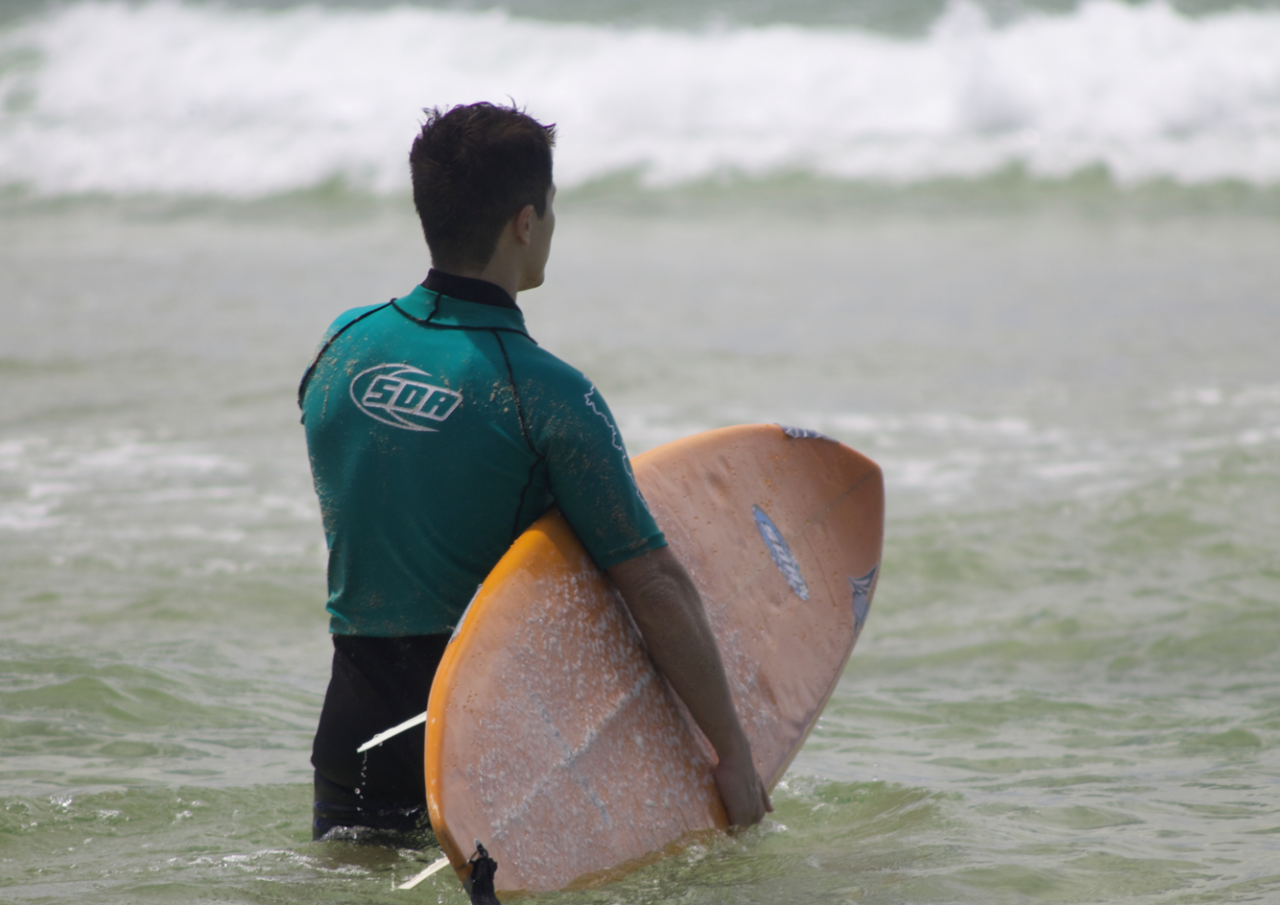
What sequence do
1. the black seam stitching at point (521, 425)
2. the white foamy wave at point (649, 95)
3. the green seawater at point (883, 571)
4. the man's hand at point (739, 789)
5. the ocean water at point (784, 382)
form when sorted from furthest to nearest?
the white foamy wave at point (649, 95)
the ocean water at point (784, 382)
the green seawater at point (883, 571)
the man's hand at point (739, 789)
the black seam stitching at point (521, 425)

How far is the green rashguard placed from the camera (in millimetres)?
2131

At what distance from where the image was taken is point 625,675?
241cm

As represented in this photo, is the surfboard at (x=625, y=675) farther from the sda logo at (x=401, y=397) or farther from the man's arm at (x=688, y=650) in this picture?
the sda logo at (x=401, y=397)

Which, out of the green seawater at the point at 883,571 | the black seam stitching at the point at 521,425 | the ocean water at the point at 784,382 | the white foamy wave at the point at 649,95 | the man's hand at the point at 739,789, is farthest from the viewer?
the white foamy wave at the point at 649,95

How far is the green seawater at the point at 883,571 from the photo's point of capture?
273cm

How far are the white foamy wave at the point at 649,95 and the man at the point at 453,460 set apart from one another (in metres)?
15.1

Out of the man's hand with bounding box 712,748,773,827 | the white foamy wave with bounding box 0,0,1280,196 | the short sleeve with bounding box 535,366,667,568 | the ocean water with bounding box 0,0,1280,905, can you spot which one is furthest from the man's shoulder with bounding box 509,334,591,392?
the white foamy wave with bounding box 0,0,1280,196

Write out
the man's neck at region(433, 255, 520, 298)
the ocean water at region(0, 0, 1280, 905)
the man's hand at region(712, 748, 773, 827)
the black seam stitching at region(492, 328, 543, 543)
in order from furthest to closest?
1. the ocean water at region(0, 0, 1280, 905)
2. the man's hand at region(712, 748, 773, 827)
3. the man's neck at region(433, 255, 520, 298)
4. the black seam stitching at region(492, 328, 543, 543)

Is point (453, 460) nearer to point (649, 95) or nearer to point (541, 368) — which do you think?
point (541, 368)

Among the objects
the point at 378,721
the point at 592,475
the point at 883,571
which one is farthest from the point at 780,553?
the point at 883,571

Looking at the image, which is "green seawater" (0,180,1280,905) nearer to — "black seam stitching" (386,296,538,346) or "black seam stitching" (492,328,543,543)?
"black seam stitching" (492,328,543,543)

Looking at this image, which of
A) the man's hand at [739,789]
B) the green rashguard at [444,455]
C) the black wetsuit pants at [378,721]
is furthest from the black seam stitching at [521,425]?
the man's hand at [739,789]

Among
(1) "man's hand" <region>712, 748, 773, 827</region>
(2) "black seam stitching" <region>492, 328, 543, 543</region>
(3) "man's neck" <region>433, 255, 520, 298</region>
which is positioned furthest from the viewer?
(1) "man's hand" <region>712, 748, 773, 827</region>

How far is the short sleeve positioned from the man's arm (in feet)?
0.14
